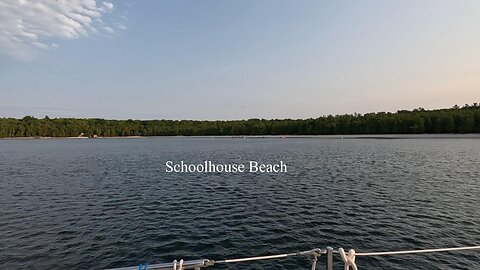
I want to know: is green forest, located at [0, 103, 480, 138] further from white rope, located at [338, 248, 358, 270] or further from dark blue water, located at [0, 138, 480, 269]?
white rope, located at [338, 248, 358, 270]

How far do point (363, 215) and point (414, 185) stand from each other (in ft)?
37.9

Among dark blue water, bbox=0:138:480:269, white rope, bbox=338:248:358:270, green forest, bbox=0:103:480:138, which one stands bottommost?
dark blue water, bbox=0:138:480:269

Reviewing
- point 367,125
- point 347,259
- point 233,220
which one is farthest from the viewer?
point 367,125

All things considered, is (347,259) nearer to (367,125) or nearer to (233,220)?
(233,220)

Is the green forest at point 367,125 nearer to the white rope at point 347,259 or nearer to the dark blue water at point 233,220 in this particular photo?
the dark blue water at point 233,220

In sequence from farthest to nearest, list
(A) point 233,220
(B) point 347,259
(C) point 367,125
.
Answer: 1. (C) point 367,125
2. (A) point 233,220
3. (B) point 347,259

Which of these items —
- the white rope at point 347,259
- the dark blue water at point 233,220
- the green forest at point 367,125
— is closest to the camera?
the white rope at point 347,259

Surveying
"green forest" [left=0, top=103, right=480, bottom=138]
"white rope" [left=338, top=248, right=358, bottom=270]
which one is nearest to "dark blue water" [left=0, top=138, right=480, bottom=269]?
"white rope" [left=338, top=248, right=358, bottom=270]

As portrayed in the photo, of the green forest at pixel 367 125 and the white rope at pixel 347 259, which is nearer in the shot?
the white rope at pixel 347 259

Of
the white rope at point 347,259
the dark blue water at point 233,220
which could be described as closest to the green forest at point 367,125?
the dark blue water at point 233,220

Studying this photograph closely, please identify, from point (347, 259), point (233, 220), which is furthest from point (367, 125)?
point (347, 259)

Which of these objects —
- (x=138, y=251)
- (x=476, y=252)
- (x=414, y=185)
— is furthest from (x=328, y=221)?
(x=414, y=185)

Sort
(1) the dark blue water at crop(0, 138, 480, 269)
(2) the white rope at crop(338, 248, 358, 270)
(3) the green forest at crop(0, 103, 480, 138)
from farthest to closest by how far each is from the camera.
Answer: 1. (3) the green forest at crop(0, 103, 480, 138)
2. (1) the dark blue water at crop(0, 138, 480, 269)
3. (2) the white rope at crop(338, 248, 358, 270)

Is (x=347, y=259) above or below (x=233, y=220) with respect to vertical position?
above
